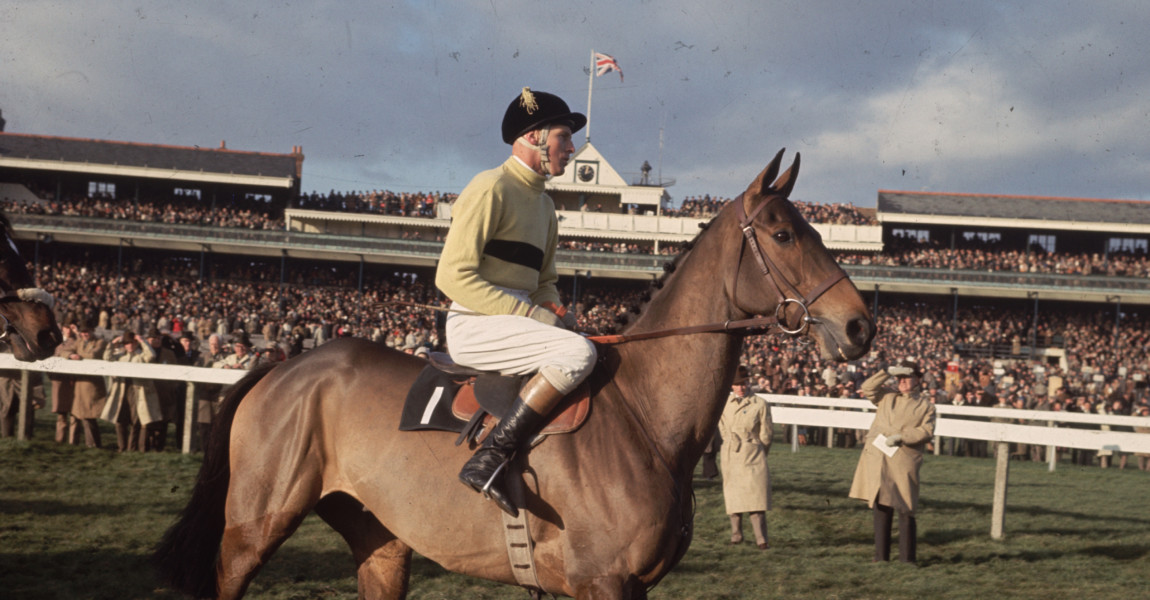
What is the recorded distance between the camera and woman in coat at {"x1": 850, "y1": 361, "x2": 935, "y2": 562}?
22.7 feet

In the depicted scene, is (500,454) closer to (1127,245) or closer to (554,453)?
(554,453)

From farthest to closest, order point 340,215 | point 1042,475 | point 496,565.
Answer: point 340,215 < point 1042,475 < point 496,565

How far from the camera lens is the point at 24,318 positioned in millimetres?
3875

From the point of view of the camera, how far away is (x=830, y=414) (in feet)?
35.3

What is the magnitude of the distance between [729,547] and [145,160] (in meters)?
41.4

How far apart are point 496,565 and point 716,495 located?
7.15 m

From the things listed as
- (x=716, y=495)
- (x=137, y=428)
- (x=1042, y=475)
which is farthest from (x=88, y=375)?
(x=1042, y=475)

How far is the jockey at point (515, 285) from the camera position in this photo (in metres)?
2.92

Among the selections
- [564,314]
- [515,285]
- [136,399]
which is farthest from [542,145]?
[136,399]

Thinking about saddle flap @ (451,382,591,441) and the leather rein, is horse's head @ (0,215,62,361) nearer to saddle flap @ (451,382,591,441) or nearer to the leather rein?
saddle flap @ (451,382,591,441)

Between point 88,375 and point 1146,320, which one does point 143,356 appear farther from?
point 1146,320

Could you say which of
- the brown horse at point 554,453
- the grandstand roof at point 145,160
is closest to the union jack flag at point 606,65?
the grandstand roof at point 145,160

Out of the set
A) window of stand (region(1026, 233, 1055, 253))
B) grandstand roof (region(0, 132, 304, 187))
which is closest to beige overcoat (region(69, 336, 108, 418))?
grandstand roof (region(0, 132, 304, 187))

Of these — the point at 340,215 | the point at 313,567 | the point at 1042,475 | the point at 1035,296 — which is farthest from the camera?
the point at 340,215
